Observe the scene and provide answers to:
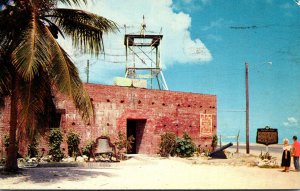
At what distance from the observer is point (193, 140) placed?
2208cm

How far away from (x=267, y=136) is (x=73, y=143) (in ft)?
30.8

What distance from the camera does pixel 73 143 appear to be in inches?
688

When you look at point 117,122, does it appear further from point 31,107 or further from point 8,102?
point 31,107

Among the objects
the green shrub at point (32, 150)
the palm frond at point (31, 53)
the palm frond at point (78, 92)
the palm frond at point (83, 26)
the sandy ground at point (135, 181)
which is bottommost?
the sandy ground at point (135, 181)

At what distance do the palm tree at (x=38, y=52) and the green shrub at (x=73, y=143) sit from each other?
17.0 ft

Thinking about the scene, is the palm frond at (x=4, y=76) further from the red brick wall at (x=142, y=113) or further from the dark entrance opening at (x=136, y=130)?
the dark entrance opening at (x=136, y=130)

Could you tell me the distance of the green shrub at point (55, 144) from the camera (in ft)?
52.7

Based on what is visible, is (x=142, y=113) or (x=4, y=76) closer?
(x=4, y=76)

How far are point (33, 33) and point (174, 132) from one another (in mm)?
13246

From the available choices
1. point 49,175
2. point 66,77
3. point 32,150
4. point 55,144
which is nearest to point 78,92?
point 66,77

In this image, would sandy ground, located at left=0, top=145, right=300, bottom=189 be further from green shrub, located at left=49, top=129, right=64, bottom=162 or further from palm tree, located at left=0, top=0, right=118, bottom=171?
green shrub, located at left=49, top=129, right=64, bottom=162

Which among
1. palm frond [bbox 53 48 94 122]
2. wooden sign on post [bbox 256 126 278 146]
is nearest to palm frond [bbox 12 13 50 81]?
palm frond [bbox 53 48 94 122]

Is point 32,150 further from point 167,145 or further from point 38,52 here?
point 38,52

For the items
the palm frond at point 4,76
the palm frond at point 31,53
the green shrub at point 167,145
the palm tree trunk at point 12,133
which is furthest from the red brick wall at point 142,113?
the palm frond at point 31,53
